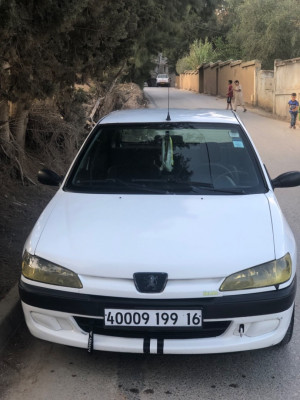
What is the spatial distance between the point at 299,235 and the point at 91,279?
12.9 feet

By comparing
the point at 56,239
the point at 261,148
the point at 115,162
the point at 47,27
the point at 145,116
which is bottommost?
the point at 261,148

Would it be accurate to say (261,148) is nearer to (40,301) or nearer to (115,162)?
(115,162)

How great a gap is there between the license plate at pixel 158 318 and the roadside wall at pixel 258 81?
803 inches

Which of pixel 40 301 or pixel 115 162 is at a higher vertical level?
pixel 115 162

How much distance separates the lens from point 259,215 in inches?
134

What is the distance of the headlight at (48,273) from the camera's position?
2941 mm

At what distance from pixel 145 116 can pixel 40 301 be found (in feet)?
7.67

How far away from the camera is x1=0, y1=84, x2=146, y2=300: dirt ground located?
4.70 meters

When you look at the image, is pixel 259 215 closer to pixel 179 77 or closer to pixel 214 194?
pixel 214 194

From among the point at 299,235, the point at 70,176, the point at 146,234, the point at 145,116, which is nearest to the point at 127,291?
the point at 146,234

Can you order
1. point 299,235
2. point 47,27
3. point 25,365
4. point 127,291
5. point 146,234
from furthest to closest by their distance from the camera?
point 299,235, point 47,27, point 25,365, point 146,234, point 127,291

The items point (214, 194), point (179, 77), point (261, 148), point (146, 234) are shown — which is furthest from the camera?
point (179, 77)

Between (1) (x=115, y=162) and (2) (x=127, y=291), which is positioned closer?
(2) (x=127, y=291)

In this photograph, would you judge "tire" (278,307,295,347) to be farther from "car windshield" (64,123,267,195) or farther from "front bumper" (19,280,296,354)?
"car windshield" (64,123,267,195)
